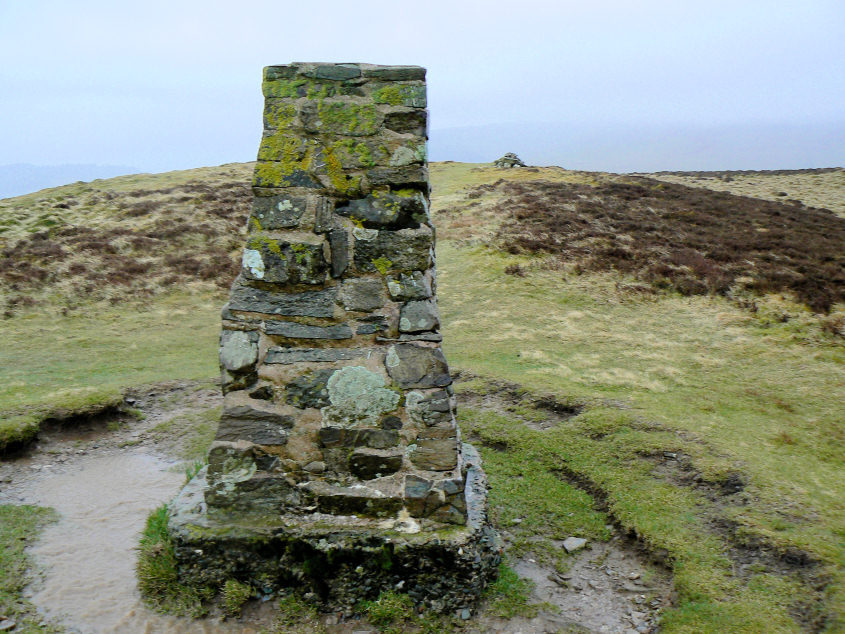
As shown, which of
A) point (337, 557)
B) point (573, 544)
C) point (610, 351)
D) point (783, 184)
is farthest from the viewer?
point (783, 184)

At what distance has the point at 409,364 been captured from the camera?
5043 mm

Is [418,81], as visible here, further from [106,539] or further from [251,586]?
[106,539]

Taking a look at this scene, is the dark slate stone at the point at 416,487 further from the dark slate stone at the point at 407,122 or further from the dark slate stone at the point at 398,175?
the dark slate stone at the point at 407,122

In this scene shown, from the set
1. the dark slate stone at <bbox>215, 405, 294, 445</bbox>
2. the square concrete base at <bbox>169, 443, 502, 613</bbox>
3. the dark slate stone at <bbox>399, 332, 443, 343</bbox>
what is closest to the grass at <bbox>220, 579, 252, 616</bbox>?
the square concrete base at <bbox>169, 443, 502, 613</bbox>

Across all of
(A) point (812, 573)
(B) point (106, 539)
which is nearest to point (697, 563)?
(A) point (812, 573)

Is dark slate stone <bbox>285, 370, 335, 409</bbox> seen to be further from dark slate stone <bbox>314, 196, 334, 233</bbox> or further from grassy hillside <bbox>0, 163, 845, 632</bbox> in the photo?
grassy hillside <bbox>0, 163, 845, 632</bbox>

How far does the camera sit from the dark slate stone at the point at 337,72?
495 cm

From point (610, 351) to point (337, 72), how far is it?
11.1 m

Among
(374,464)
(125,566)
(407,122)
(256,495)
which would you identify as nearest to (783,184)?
(407,122)

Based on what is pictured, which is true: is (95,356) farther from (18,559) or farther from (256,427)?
(256,427)

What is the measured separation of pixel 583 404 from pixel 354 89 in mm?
7802

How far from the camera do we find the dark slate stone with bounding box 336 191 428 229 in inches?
198

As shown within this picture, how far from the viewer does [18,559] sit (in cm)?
597

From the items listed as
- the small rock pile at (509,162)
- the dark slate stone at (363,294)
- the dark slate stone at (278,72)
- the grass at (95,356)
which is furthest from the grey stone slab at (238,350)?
the small rock pile at (509,162)
